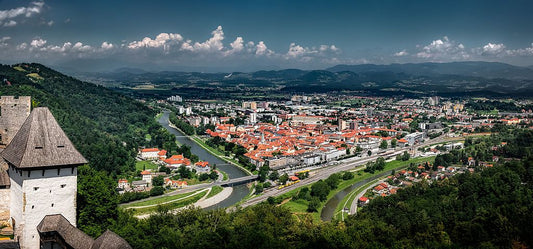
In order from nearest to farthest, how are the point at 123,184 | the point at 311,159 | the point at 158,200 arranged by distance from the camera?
the point at 158,200 < the point at 123,184 < the point at 311,159

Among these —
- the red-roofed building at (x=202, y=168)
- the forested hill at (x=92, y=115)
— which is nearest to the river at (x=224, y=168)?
the red-roofed building at (x=202, y=168)

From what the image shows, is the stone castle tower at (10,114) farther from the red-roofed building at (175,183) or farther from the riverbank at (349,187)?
the red-roofed building at (175,183)

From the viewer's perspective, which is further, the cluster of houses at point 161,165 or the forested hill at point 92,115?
the forested hill at point 92,115

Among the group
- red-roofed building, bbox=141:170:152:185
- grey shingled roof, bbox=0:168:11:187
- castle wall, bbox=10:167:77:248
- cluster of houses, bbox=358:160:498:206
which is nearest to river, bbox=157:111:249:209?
red-roofed building, bbox=141:170:152:185

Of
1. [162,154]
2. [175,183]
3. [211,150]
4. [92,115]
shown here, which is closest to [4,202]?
[175,183]

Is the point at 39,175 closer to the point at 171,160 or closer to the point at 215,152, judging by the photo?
the point at 171,160

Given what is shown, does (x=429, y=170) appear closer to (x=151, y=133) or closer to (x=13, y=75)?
(x=151, y=133)

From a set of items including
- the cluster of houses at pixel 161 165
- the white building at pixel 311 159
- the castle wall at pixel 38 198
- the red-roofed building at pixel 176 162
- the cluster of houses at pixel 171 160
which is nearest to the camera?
the castle wall at pixel 38 198
